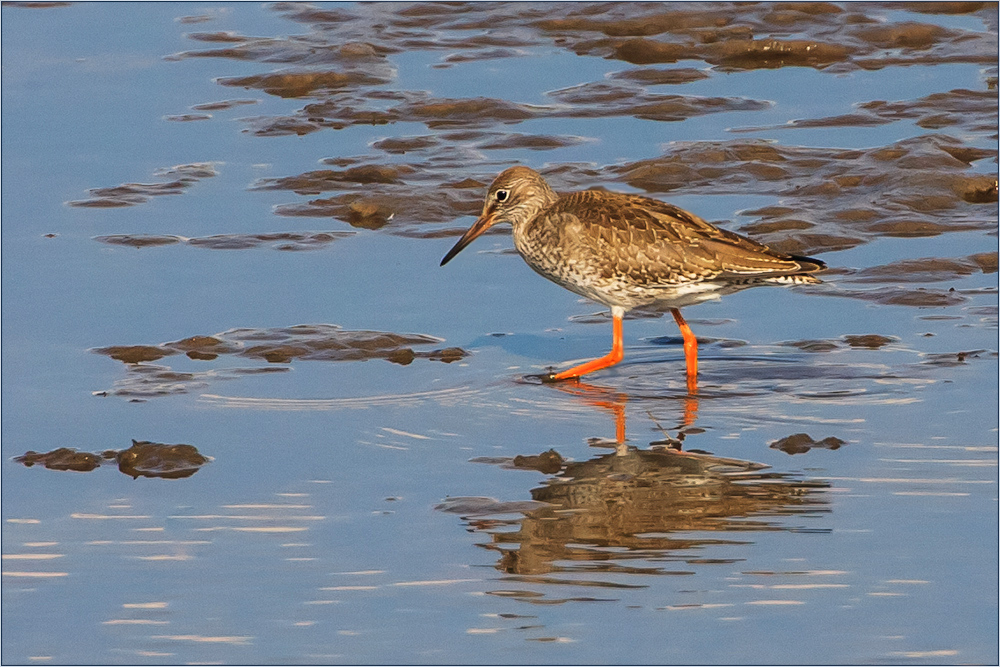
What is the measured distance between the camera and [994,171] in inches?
589

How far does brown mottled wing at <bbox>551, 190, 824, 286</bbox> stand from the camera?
10367mm

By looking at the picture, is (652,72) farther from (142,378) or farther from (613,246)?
(142,378)

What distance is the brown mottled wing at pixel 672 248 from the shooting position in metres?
10.4

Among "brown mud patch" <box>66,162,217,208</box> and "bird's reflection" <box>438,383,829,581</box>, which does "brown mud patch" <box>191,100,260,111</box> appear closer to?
"brown mud patch" <box>66,162,217,208</box>

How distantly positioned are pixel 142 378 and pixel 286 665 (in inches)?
164

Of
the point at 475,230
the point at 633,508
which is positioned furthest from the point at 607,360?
the point at 633,508

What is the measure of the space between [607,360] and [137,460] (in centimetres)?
321

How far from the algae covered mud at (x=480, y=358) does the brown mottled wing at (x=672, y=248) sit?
0.62 m

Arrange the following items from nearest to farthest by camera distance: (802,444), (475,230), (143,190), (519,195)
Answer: (802,444)
(519,195)
(475,230)
(143,190)

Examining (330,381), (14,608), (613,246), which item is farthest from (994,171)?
(14,608)

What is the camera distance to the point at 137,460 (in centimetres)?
870

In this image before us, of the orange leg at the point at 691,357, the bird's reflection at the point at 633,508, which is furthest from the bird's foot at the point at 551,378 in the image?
the bird's reflection at the point at 633,508

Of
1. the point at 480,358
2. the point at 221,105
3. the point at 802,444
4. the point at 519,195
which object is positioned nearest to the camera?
the point at 802,444

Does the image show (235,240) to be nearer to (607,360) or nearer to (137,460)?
(607,360)
